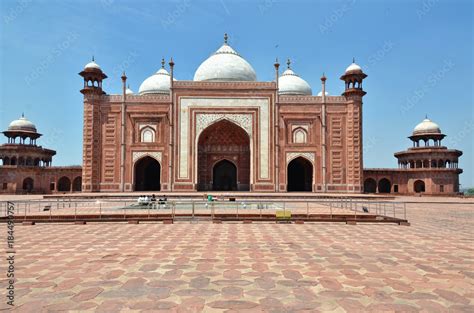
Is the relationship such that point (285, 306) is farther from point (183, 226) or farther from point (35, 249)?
point (183, 226)

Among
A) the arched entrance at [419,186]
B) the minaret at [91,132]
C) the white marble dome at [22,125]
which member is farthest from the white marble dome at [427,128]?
the white marble dome at [22,125]

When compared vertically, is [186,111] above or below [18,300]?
above

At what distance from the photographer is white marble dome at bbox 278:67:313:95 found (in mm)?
32719

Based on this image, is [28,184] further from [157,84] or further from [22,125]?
[157,84]

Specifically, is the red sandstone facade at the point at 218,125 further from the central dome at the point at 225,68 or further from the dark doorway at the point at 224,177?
the dark doorway at the point at 224,177

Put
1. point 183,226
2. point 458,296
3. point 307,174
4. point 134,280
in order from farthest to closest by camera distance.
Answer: point 307,174
point 183,226
point 134,280
point 458,296

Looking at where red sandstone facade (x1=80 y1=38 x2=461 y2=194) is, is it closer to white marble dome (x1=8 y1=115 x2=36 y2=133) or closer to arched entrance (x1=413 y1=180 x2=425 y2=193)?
arched entrance (x1=413 y1=180 x2=425 y2=193)

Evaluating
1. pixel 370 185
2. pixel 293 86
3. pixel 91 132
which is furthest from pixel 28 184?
pixel 370 185

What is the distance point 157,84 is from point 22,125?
44.1ft

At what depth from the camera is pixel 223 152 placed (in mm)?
27594

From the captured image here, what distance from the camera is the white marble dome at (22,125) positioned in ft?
107

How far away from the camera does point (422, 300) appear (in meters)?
3.39

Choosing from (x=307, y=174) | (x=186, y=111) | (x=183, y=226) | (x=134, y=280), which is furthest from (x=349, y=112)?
(x=134, y=280)

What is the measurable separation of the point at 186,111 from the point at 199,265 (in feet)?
71.4
